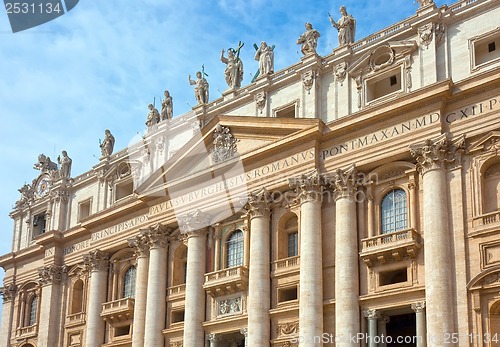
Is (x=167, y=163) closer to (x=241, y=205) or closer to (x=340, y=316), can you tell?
(x=241, y=205)

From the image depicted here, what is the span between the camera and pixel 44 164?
187 feet

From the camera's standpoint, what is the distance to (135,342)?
139 ft

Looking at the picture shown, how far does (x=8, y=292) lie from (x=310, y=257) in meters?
26.6

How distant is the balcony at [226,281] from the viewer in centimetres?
3828

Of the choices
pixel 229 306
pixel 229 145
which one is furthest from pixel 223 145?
pixel 229 306

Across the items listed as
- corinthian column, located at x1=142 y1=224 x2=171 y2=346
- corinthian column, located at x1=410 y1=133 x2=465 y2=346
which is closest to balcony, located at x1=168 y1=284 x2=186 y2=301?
corinthian column, located at x1=142 y1=224 x2=171 y2=346

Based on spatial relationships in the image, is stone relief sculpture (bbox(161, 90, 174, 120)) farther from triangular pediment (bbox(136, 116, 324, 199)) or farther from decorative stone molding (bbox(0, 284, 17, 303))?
decorative stone molding (bbox(0, 284, 17, 303))

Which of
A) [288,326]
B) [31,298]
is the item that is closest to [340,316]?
[288,326]

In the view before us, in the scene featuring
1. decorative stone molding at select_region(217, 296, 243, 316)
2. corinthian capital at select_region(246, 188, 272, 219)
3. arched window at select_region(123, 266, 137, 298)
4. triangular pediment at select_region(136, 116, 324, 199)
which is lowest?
decorative stone molding at select_region(217, 296, 243, 316)

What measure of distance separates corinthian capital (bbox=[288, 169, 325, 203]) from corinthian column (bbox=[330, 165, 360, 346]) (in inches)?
22.7

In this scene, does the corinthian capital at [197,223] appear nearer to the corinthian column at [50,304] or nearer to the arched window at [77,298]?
the arched window at [77,298]

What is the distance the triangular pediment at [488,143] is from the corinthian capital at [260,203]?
9972 millimetres

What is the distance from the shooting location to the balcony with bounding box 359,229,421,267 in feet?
109

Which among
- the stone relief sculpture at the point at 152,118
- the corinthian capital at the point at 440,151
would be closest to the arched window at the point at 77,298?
the stone relief sculpture at the point at 152,118
